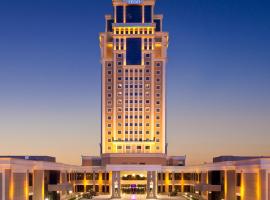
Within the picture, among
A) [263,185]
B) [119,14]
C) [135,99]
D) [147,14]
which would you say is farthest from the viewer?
[119,14]

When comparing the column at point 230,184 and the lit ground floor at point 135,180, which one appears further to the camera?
the column at point 230,184

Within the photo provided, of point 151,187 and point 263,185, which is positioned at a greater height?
point 263,185

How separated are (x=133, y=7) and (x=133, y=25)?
4753 millimetres

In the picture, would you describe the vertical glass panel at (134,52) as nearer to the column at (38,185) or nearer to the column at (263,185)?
the column at (38,185)

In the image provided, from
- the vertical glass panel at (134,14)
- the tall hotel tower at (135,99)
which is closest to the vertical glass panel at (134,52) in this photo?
the tall hotel tower at (135,99)

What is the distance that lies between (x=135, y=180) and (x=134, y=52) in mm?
25730

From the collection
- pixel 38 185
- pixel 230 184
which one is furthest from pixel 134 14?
pixel 230 184

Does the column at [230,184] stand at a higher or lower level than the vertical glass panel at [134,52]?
lower

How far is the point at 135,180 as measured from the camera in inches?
3816

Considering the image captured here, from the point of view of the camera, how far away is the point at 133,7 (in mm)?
107125

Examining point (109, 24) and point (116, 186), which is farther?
point (109, 24)

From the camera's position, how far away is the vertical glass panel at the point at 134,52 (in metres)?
104

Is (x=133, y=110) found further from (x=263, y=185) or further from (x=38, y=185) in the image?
(x=263, y=185)

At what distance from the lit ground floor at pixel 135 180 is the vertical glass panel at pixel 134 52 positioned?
73.4 feet
